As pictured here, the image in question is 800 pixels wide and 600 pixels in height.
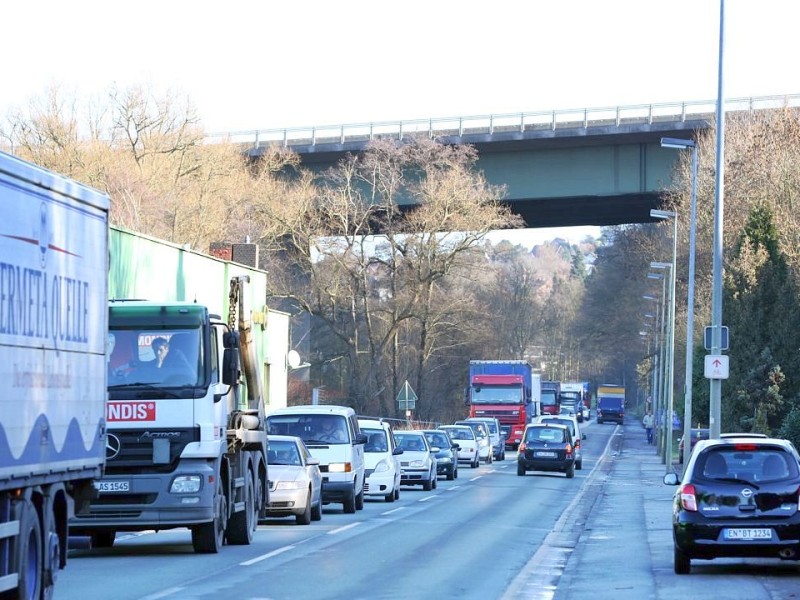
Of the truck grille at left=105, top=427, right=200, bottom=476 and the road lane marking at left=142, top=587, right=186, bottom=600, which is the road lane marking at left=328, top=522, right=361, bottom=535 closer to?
the truck grille at left=105, top=427, right=200, bottom=476

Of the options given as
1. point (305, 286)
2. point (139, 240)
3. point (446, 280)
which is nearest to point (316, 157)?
point (305, 286)

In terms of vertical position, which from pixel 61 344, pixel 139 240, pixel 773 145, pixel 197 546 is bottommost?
pixel 197 546

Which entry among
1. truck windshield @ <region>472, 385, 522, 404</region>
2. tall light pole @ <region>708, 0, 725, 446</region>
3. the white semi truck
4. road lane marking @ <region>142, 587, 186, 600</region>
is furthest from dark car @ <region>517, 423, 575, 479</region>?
road lane marking @ <region>142, 587, 186, 600</region>

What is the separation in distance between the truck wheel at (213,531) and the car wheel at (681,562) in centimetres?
559

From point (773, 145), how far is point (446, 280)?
21.4 meters

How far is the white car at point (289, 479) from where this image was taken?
76.1 feet

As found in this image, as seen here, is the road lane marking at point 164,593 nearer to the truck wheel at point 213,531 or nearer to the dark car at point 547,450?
the truck wheel at point 213,531

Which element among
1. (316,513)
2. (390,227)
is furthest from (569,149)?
(316,513)

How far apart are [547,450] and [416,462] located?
9.04 m

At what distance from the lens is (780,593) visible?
Result: 13883mm

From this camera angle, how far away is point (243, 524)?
19547 mm

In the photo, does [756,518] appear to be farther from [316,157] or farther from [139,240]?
[316,157]

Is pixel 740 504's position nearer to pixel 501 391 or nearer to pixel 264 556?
pixel 264 556

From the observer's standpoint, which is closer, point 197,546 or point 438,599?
point 438,599
